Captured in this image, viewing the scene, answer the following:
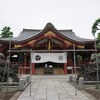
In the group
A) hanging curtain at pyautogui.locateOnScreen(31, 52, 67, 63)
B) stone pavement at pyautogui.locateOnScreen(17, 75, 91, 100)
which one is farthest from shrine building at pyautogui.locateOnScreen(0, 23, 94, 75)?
stone pavement at pyautogui.locateOnScreen(17, 75, 91, 100)

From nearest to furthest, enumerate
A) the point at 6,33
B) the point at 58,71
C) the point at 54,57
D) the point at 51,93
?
the point at 51,93
the point at 54,57
the point at 58,71
the point at 6,33

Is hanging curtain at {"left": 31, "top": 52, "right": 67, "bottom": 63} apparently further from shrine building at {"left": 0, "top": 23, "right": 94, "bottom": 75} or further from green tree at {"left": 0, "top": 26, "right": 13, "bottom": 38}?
green tree at {"left": 0, "top": 26, "right": 13, "bottom": 38}

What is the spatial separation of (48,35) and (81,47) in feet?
14.4

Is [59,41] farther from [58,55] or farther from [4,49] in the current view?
[4,49]

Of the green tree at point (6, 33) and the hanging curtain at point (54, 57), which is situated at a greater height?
the green tree at point (6, 33)

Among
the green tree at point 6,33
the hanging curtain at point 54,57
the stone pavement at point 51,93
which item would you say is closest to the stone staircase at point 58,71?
the hanging curtain at point 54,57

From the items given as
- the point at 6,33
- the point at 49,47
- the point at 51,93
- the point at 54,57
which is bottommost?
the point at 51,93

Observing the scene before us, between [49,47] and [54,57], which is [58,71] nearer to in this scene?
[54,57]

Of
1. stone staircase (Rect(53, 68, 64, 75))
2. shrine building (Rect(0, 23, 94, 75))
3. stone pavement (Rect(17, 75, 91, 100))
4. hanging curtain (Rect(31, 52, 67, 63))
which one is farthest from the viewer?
stone staircase (Rect(53, 68, 64, 75))

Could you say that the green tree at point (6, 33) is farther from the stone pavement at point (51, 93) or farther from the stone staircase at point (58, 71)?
the stone pavement at point (51, 93)

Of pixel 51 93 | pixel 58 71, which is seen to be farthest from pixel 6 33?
pixel 51 93

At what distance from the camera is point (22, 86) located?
13.2m

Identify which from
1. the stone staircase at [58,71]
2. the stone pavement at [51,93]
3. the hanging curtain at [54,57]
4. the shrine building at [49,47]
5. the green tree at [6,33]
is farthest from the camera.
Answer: the green tree at [6,33]

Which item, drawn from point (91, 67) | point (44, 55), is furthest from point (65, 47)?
point (91, 67)
